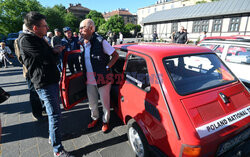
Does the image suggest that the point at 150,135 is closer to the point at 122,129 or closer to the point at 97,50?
the point at 122,129

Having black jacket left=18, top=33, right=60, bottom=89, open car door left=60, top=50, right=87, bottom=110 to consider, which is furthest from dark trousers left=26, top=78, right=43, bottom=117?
black jacket left=18, top=33, right=60, bottom=89

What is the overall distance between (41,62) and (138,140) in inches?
68.6

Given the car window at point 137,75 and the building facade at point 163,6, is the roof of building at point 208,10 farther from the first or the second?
the building facade at point 163,6

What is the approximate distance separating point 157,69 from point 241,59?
12.9 feet

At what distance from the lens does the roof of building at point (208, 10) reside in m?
19.1

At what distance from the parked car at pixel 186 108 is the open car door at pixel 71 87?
111 centimetres

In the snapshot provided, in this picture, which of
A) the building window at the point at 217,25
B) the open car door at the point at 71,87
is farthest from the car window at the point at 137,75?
the building window at the point at 217,25

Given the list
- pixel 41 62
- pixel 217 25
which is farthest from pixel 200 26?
pixel 41 62

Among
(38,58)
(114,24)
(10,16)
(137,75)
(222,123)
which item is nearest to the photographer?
(222,123)

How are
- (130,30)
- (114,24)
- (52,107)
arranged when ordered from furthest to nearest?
1. (130,30)
2. (114,24)
3. (52,107)

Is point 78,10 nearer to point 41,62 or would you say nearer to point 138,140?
point 41,62

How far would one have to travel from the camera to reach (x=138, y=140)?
6.59ft

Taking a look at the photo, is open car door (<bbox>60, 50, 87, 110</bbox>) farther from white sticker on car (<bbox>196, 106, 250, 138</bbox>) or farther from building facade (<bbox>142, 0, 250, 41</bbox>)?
building facade (<bbox>142, 0, 250, 41</bbox>)

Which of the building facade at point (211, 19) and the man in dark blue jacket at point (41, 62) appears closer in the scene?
the man in dark blue jacket at point (41, 62)
